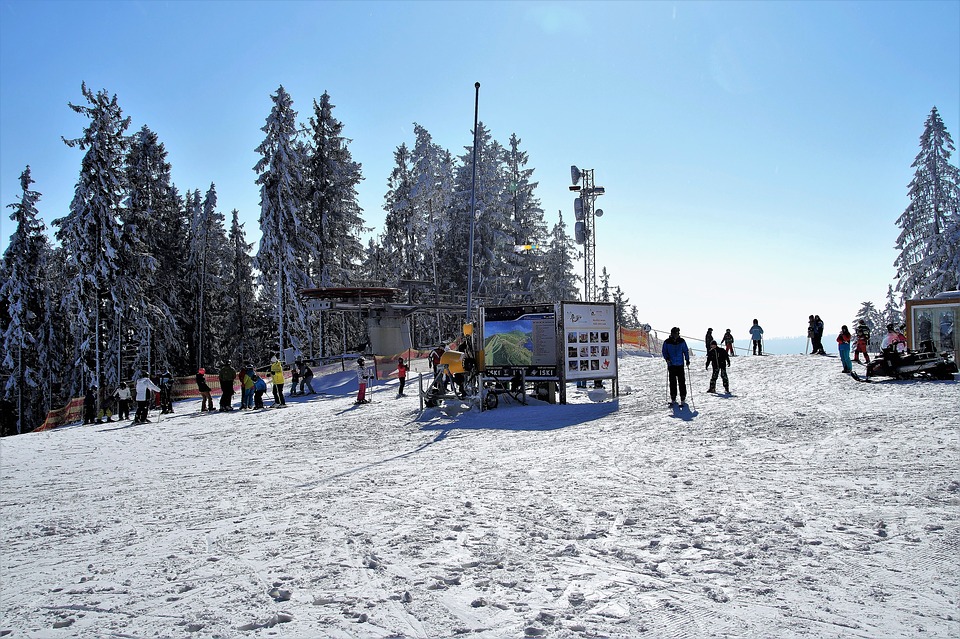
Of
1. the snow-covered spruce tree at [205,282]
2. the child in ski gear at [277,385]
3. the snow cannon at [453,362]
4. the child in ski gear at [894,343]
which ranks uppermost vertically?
the snow-covered spruce tree at [205,282]

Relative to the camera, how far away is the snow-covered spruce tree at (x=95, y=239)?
30.9 meters

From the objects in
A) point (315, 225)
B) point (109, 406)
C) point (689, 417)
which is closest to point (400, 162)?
point (315, 225)

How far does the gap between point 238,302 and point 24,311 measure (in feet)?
50.0

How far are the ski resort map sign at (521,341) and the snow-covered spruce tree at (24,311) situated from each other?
31584mm

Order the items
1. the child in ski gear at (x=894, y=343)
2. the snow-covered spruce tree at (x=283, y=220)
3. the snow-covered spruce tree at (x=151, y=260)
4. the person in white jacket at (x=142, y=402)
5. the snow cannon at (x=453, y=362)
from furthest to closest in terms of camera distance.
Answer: the snow-covered spruce tree at (x=283, y=220), the snow-covered spruce tree at (x=151, y=260), the person in white jacket at (x=142, y=402), the child in ski gear at (x=894, y=343), the snow cannon at (x=453, y=362)

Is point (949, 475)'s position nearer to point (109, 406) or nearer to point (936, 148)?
point (109, 406)

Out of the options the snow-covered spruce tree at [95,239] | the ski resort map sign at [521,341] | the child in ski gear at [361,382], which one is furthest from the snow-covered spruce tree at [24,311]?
the ski resort map sign at [521,341]

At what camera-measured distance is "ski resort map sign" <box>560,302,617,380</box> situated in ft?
52.6

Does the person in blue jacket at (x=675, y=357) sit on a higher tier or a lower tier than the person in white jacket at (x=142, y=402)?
higher

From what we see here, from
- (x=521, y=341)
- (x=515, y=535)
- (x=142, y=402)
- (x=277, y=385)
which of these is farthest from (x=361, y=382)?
(x=515, y=535)

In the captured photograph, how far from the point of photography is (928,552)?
15.9 feet

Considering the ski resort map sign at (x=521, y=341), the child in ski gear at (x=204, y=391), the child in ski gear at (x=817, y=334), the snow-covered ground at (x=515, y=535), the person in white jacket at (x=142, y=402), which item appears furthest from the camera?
the child in ski gear at (x=817, y=334)

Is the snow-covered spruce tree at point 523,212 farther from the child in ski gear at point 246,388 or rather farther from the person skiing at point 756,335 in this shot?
the child in ski gear at point 246,388

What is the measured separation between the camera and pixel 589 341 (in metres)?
16.5
